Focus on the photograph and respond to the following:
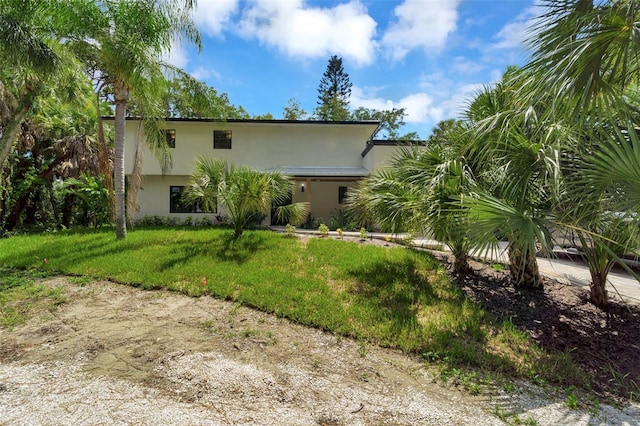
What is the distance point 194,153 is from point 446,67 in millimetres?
13197

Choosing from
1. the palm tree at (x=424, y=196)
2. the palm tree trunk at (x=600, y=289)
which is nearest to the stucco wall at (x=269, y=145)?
the palm tree at (x=424, y=196)

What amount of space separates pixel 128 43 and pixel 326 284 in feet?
28.0

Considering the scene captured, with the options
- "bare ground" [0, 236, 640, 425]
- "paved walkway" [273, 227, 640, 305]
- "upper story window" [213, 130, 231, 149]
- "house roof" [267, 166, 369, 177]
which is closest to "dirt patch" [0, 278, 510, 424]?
"bare ground" [0, 236, 640, 425]

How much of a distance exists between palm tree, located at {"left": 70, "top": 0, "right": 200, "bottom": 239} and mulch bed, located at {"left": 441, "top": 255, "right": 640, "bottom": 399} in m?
10.4

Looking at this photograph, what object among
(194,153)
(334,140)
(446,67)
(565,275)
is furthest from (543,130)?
(194,153)

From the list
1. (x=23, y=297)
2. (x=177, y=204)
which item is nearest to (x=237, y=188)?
(x=23, y=297)

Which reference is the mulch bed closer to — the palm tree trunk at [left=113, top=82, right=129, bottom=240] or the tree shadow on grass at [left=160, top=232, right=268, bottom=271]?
the tree shadow on grass at [left=160, top=232, right=268, bottom=271]

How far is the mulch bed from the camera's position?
3.78 meters

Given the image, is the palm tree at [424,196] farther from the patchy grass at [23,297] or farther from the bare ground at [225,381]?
the patchy grass at [23,297]

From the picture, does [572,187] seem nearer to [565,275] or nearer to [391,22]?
[565,275]

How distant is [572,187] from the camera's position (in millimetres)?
3994

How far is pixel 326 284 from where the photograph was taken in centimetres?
628

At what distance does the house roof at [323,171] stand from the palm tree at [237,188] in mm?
4898

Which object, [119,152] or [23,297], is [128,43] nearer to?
[119,152]
